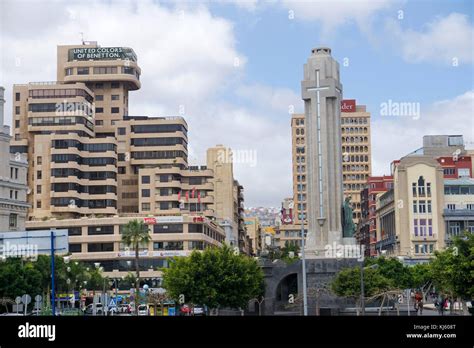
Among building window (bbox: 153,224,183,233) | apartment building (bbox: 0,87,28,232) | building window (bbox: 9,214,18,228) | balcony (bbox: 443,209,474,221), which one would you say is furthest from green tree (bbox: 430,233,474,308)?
balcony (bbox: 443,209,474,221)

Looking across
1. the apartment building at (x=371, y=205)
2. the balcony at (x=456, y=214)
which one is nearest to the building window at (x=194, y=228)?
the balcony at (x=456, y=214)

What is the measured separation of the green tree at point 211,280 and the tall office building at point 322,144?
1297 centimetres

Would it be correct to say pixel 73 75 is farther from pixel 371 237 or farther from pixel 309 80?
pixel 309 80

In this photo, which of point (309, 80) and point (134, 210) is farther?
point (134, 210)

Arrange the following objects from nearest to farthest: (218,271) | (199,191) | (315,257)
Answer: (218,271), (315,257), (199,191)

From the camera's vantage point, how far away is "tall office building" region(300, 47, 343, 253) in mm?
83875

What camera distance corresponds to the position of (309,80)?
3374 inches

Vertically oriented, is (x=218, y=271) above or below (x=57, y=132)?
below

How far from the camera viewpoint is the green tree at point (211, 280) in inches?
2776

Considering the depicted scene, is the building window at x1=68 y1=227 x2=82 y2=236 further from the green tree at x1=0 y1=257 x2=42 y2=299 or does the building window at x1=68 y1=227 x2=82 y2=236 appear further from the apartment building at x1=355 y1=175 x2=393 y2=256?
the apartment building at x1=355 y1=175 x2=393 y2=256

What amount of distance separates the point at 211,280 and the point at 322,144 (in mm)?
21683
